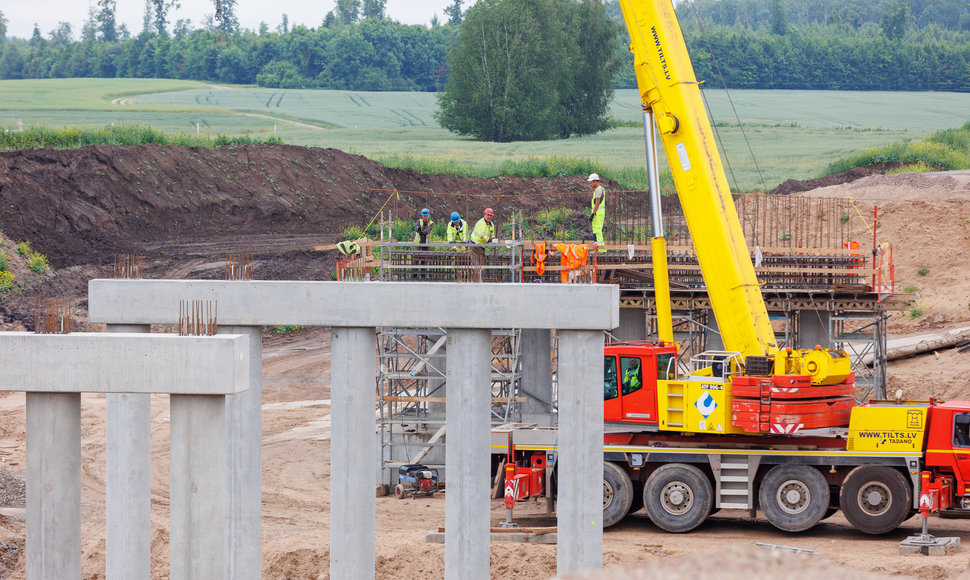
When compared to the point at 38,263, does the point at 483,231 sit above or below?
above

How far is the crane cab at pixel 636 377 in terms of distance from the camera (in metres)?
18.1

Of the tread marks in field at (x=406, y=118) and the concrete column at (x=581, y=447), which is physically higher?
the tread marks in field at (x=406, y=118)

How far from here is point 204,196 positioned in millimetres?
42844

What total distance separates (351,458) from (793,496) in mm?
8043

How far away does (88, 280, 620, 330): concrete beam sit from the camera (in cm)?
1266

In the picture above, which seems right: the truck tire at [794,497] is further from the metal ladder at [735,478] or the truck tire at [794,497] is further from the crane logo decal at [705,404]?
the crane logo decal at [705,404]

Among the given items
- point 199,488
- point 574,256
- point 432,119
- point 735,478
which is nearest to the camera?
point 199,488

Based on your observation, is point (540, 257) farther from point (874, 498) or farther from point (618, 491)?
point (874, 498)

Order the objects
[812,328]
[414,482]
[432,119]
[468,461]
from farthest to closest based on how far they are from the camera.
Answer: [432,119], [812,328], [414,482], [468,461]

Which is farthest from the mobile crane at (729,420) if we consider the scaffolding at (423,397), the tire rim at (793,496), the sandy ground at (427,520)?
the scaffolding at (423,397)

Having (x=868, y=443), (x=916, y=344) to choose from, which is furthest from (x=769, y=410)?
(x=916, y=344)

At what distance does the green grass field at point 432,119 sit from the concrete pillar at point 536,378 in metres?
27.4

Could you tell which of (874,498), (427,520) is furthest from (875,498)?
(427,520)

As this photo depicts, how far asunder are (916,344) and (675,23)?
596 inches
